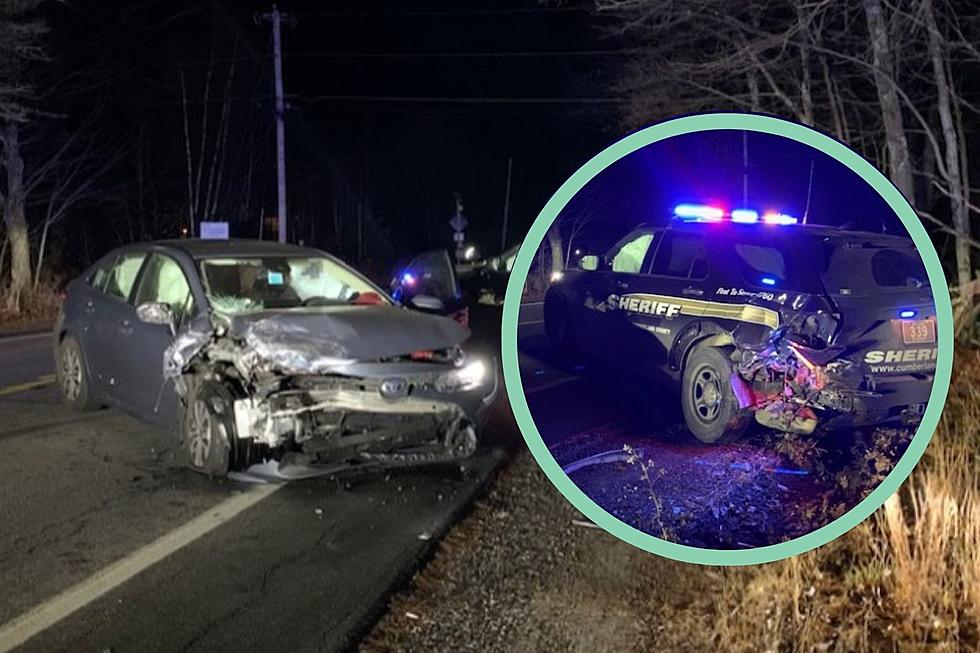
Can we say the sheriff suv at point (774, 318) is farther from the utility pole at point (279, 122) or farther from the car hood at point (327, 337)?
the utility pole at point (279, 122)

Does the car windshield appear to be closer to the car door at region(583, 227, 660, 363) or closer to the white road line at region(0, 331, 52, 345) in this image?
the car door at region(583, 227, 660, 363)

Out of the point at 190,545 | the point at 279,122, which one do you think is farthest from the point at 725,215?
the point at 279,122

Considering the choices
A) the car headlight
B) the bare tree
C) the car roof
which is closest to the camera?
the car headlight

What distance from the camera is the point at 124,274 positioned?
807cm

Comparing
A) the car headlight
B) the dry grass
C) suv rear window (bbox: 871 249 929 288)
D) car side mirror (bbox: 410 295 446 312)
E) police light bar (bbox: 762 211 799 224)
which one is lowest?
the dry grass

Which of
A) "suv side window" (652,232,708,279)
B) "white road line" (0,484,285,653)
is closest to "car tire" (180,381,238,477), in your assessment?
"white road line" (0,484,285,653)

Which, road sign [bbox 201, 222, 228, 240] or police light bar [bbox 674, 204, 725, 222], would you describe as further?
road sign [bbox 201, 222, 228, 240]

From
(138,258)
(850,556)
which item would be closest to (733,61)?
(138,258)

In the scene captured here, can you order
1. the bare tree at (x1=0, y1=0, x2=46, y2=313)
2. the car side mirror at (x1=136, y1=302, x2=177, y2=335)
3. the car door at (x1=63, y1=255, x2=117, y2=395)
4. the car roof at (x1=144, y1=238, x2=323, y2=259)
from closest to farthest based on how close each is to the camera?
the car side mirror at (x1=136, y1=302, x2=177, y2=335) < the car roof at (x1=144, y1=238, x2=323, y2=259) < the car door at (x1=63, y1=255, x2=117, y2=395) < the bare tree at (x1=0, y1=0, x2=46, y2=313)

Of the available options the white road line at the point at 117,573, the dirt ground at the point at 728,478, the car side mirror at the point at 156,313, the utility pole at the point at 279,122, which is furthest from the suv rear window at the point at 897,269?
the utility pole at the point at 279,122

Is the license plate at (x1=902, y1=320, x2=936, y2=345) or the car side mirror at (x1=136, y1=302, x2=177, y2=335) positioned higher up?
the license plate at (x1=902, y1=320, x2=936, y2=345)

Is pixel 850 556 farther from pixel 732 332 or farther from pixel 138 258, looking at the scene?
pixel 138 258

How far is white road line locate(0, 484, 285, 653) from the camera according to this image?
4.05m

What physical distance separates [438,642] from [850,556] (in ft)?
5.92
